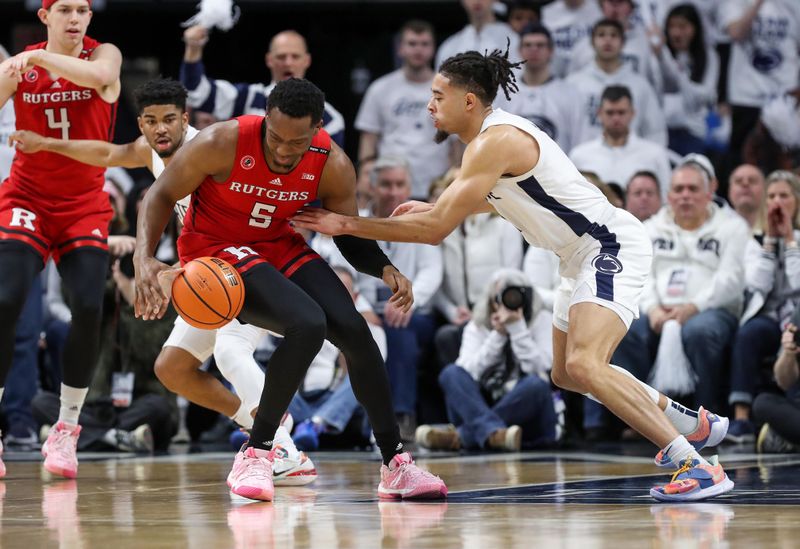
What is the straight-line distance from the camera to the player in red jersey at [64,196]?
20.2ft

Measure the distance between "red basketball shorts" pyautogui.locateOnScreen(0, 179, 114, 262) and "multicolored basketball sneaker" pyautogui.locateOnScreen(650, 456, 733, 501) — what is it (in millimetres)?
3069

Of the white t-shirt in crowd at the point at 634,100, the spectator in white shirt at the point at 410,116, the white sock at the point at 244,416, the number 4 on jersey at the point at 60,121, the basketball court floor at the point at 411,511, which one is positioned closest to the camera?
the basketball court floor at the point at 411,511

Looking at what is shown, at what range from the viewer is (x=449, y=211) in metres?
5.00

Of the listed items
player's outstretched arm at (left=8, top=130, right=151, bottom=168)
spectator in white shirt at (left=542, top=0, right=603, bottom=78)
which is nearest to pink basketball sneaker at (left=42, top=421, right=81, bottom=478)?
player's outstretched arm at (left=8, top=130, right=151, bottom=168)

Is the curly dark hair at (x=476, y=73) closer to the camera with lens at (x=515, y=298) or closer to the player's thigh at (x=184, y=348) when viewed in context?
the player's thigh at (x=184, y=348)

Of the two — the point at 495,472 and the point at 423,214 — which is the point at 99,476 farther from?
the point at 423,214

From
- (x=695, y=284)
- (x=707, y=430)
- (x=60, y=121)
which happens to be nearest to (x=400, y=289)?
(x=707, y=430)

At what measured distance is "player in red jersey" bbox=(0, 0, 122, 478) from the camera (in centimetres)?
615

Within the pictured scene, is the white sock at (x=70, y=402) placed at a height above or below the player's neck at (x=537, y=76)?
below

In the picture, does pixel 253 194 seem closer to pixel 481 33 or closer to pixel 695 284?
pixel 695 284

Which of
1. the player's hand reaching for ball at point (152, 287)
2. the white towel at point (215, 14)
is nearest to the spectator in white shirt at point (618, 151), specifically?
the white towel at point (215, 14)

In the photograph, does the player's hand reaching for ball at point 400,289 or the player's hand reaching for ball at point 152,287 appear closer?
the player's hand reaching for ball at point 152,287

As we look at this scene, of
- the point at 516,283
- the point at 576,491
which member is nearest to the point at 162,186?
the point at 576,491

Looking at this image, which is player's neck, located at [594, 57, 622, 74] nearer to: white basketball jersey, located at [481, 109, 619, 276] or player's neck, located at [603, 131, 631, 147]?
player's neck, located at [603, 131, 631, 147]
